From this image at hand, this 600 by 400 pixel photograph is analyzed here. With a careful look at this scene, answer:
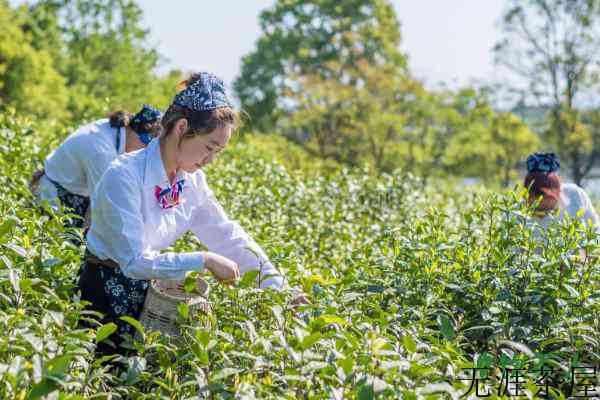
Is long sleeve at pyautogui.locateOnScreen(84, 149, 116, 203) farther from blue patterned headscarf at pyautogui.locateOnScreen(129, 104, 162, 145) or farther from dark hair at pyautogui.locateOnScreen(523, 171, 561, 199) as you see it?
dark hair at pyautogui.locateOnScreen(523, 171, 561, 199)

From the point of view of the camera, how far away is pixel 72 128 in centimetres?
678

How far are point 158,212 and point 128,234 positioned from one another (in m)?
0.26

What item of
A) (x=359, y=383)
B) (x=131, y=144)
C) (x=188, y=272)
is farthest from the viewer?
(x=131, y=144)

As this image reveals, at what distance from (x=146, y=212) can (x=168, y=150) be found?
245 mm

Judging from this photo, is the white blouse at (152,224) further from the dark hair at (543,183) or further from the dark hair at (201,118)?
the dark hair at (543,183)

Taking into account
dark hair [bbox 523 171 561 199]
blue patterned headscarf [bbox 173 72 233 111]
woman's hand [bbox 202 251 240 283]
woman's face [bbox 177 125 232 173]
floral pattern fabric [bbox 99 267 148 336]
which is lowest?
floral pattern fabric [bbox 99 267 148 336]

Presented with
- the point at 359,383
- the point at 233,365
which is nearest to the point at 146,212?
the point at 233,365

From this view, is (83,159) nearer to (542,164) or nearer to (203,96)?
(203,96)

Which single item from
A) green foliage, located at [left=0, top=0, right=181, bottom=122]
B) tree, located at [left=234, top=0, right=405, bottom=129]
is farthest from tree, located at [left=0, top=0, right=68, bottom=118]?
tree, located at [left=234, top=0, right=405, bottom=129]

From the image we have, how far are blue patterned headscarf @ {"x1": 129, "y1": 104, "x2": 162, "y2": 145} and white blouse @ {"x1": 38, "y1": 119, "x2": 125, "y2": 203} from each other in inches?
4.5

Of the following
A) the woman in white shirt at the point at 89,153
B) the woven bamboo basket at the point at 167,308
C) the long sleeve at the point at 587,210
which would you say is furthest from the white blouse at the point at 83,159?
the long sleeve at the point at 587,210

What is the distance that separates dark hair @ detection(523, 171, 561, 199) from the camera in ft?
13.9

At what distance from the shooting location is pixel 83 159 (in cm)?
413

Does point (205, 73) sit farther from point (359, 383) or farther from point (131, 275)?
point (359, 383)
